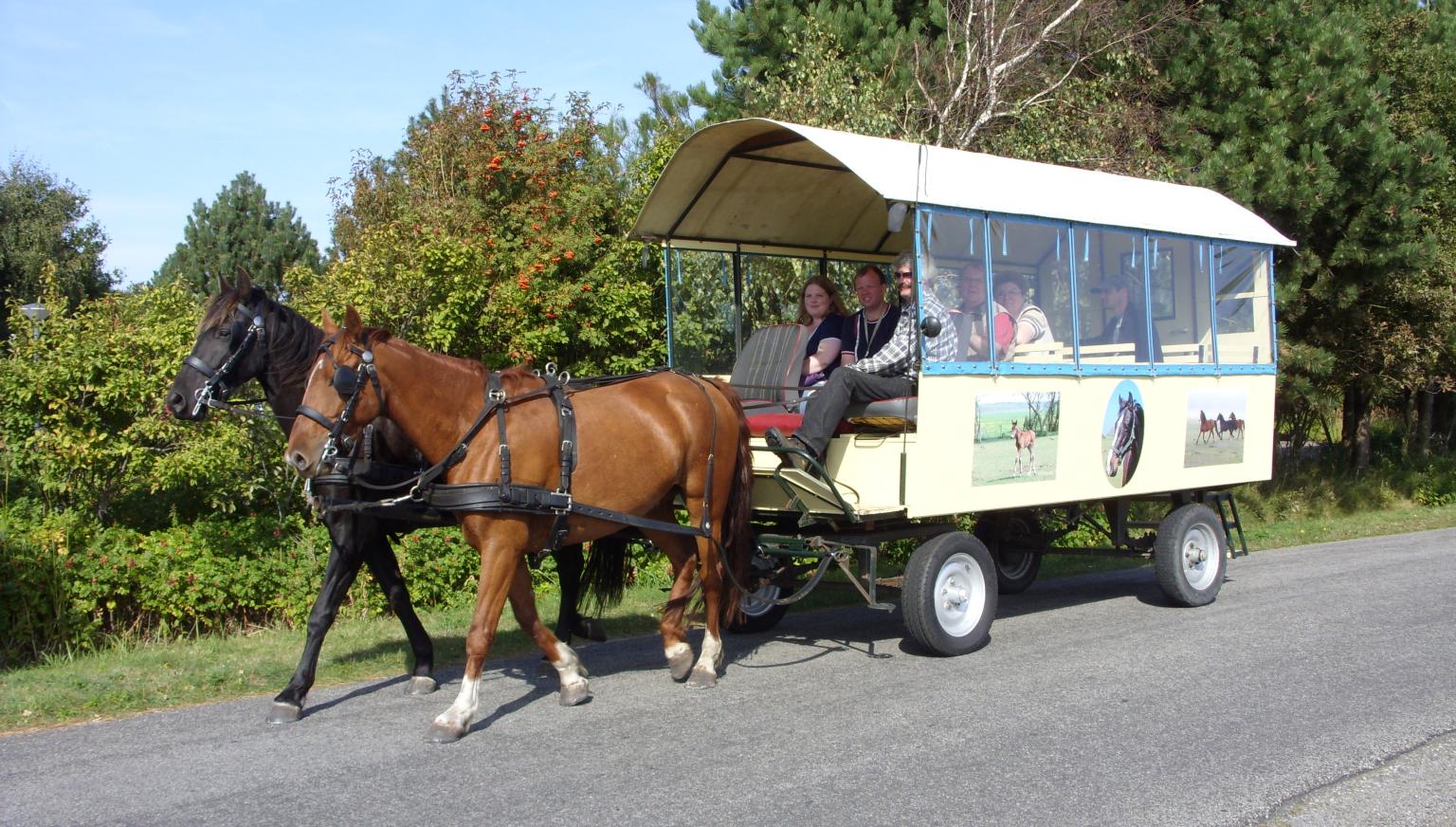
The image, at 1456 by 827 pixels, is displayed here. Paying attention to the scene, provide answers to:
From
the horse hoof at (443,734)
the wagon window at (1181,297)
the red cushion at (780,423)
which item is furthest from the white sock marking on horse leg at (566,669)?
the wagon window at (1181,297)

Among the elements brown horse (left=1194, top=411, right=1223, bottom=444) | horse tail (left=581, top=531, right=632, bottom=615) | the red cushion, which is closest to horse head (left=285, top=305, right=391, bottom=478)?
horse tail (left=581, top=531, right=632, bottom=615)

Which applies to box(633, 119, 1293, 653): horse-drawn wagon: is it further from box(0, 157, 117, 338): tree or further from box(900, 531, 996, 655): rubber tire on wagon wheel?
box(0, 157, 117, 338): tree

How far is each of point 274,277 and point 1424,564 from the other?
3161cm

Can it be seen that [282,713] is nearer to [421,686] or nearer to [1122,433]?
[421,686]

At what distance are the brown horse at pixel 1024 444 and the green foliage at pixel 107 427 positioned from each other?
18.0 ft

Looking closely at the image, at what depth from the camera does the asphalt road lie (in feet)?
14.5

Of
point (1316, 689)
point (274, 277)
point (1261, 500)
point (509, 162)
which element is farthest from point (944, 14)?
point (274, 277)

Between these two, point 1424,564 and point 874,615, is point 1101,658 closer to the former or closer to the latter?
point 874,615

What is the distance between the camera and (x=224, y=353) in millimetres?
6000

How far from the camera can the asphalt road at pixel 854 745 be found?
443 cm

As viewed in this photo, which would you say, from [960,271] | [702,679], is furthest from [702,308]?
[702,679]

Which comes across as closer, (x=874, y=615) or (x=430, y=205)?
(x=874, y=615)

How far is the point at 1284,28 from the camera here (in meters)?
15.0

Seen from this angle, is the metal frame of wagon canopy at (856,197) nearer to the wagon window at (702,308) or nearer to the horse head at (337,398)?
the wagon window at (702,308)
